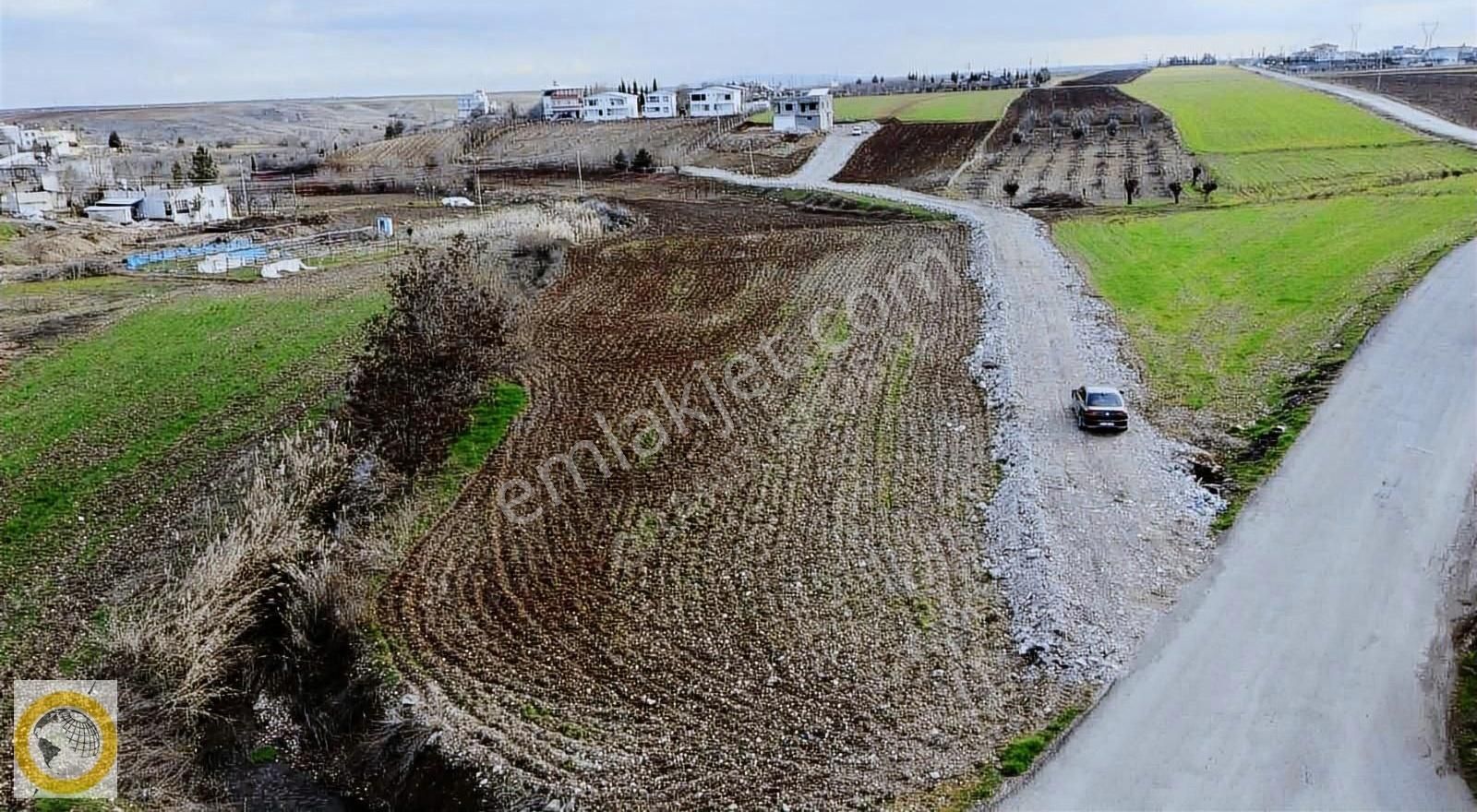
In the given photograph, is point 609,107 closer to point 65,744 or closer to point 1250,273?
point 1250,273

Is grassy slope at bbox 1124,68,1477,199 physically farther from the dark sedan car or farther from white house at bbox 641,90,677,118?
white house at bbox 641,90,677,118

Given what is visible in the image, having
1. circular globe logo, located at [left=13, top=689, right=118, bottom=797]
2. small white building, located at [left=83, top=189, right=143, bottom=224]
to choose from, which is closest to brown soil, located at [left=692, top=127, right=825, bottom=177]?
small white building, located at [left=83, top=189, right=143, bottom=224]

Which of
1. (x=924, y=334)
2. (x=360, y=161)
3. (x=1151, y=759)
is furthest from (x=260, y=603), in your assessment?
(x=360, y=161)

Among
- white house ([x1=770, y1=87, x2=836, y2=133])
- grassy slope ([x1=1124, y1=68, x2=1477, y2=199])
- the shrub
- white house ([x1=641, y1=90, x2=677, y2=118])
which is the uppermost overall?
white house ([x1=641, y1=90, x2=677, y2=118])

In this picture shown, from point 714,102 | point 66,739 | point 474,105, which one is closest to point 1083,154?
point 714,102

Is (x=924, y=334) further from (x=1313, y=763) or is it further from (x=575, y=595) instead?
(x=1313, y=763)

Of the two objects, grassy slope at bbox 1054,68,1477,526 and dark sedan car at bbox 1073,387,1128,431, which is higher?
grassy slope at bbox 1054,68,1477,526

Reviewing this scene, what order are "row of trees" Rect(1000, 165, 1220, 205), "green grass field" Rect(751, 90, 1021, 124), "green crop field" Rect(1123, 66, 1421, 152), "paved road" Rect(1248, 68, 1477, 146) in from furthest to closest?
"green grass field" Rect(751, 90, 1021, 124) < "green crop field" Rect(1123, 66, 1421, 152) < "paved road" Rect(1248, 68, 1477, 146) < "row of trees" Rect(1000, 165, 1220, 205)

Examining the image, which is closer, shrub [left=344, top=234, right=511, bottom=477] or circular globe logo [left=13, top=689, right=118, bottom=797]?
circular globe logo [left=13, top=689, right=118, bottom=797]

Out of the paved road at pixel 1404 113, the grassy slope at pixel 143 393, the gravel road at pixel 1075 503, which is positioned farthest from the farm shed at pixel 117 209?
the paved road at pixel 1404 113
